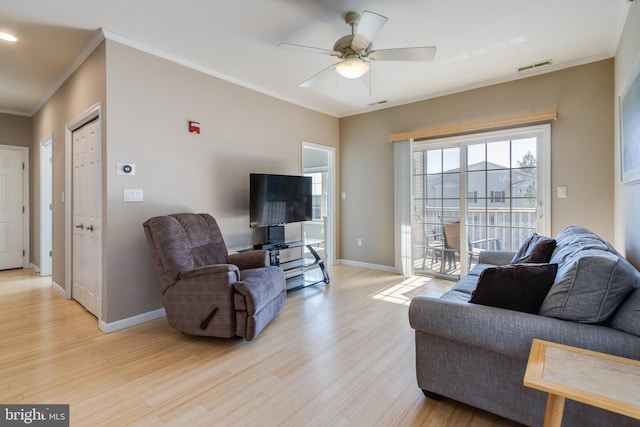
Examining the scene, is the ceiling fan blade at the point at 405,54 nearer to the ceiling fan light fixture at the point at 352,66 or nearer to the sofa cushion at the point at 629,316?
the ceiling fan light fixture at the point at 352,66

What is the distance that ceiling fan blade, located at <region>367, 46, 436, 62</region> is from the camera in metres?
2.51

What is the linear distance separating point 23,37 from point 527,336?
4.50m

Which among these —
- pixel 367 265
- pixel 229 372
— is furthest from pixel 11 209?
pixel 367 265

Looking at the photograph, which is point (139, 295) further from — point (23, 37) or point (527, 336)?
point (527, 336)

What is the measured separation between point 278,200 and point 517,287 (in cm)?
296

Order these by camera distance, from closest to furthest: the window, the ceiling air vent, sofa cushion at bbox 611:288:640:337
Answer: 1. sofa cushion at bbox 611:288:640:337
2. the ceiling air vent
3. the window

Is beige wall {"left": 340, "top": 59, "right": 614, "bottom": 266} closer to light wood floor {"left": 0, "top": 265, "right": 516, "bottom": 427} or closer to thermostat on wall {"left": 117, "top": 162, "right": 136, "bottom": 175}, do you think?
light wood floor {"left": 0, "top": 265, "right": 516, "bottom": 427}

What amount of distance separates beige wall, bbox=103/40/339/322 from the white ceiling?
238 mm

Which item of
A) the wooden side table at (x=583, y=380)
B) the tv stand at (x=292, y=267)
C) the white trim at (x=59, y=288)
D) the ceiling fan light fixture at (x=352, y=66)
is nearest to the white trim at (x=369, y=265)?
the tv stand at (x=292, y=267)

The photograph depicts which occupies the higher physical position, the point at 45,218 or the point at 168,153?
the point at 168,153

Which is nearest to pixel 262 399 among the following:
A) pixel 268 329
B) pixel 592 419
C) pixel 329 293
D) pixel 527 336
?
pixel 268 329

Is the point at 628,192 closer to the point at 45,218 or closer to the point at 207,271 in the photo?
the point at 207,271

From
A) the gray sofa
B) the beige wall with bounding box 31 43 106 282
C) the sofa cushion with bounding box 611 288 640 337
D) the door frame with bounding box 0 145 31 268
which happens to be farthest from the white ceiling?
the sofa cushion with bounding box 611 288 640 337

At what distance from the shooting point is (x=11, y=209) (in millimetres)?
5277
